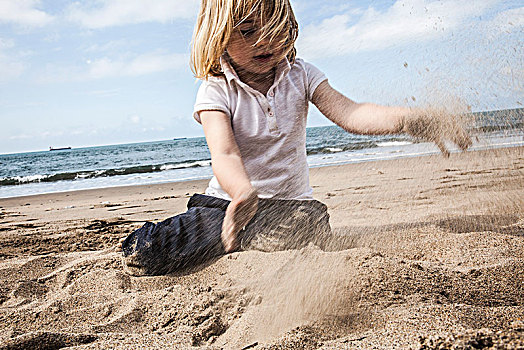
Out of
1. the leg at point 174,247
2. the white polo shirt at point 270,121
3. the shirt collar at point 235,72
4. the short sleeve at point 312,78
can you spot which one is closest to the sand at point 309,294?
the leg at point 174,247

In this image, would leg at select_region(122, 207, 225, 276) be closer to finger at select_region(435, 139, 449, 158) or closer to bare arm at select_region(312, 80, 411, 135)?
bare arm at select_region(312, 80, 411, 135)

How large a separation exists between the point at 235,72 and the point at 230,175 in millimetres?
537

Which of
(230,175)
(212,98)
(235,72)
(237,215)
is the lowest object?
(237,215)

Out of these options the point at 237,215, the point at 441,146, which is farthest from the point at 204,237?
the point at 441,146

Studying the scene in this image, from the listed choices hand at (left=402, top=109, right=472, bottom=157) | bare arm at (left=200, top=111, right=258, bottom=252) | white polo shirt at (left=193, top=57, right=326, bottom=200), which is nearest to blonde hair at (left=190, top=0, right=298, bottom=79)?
white polo shirt at (left=193, top=57, right=326, bottom=200)

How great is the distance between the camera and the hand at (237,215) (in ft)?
5.45

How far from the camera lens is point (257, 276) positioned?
1.59m

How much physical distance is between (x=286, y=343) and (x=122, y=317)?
0.70 meters

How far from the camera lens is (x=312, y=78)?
2.09m

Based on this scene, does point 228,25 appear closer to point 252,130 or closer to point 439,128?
point 252,130

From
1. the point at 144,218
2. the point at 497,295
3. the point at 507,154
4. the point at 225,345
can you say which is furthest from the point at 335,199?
the point at 225,345

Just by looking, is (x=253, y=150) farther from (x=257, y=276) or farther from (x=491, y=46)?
(x=491, y=46)

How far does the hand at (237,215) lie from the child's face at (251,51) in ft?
2.07

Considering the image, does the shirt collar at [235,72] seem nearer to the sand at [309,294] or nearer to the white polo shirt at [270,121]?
the white polo shirt at [270,121]
